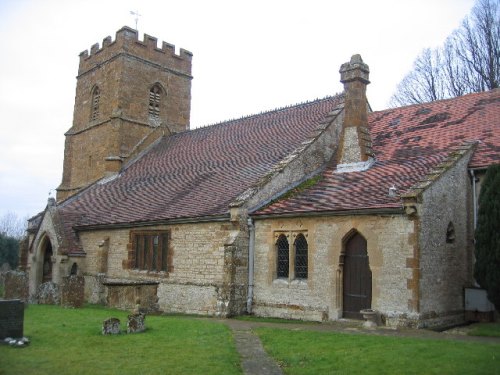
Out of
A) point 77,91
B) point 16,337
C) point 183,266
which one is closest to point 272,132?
point 183,266

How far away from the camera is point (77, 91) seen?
3616cm

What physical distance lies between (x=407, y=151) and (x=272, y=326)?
8308mm

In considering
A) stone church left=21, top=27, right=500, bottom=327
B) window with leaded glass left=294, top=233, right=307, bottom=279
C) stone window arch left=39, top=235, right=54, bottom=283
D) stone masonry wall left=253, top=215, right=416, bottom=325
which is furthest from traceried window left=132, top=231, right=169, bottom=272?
stone window arch left=39, top=235, right=54, bottom=283

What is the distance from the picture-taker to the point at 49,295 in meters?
22.0

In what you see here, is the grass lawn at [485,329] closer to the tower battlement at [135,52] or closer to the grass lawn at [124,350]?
the grass lawn at [124,350]

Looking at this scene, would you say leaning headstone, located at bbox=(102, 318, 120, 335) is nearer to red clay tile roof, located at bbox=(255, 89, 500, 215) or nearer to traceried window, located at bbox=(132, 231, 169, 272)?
red clay tile roof, located at bbox=(255, 89, 500, 215)

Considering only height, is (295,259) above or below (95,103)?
below

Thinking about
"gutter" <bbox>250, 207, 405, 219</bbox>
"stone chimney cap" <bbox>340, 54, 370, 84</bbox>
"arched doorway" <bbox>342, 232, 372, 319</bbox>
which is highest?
"stone chimney cap" <bbox>340, 54, 370, 84</bbox>

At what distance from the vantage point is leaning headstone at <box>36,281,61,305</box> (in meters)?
21.8

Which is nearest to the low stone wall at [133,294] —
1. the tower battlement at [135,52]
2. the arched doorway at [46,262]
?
the arched doorway at [46,262]

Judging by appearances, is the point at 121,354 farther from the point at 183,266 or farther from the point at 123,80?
the point at 123,80

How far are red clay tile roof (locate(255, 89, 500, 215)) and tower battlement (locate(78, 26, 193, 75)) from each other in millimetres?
16680

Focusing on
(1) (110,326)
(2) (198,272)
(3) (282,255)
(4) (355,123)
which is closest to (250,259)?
(3) (282,255)

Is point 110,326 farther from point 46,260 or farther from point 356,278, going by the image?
point 46,260
